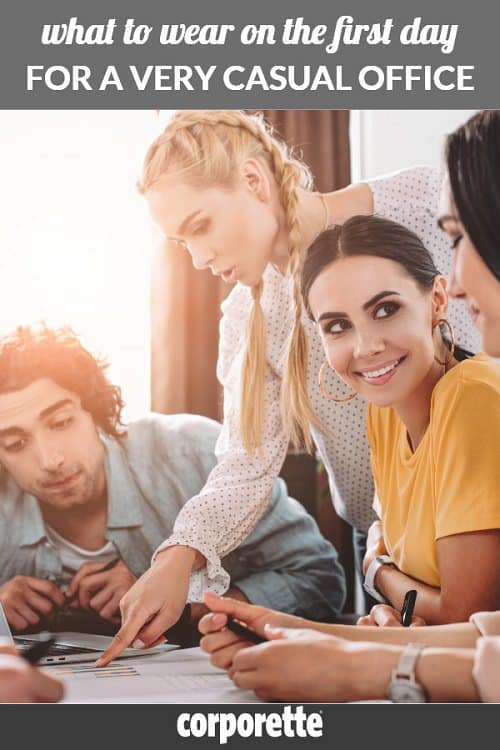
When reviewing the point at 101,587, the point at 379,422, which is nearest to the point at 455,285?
the point at 379,422

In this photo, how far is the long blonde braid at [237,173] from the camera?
144cm

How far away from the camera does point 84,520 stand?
5.22ft

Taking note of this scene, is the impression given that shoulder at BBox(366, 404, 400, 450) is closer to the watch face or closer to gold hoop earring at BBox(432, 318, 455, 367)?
gold hoop earring at BBox(432, 318, 455, 367)

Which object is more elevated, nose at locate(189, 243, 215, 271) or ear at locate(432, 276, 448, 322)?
→ nose at locate(189, 243, 215, 271)

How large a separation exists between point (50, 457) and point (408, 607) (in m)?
0.66

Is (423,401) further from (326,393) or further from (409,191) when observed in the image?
(409,191)

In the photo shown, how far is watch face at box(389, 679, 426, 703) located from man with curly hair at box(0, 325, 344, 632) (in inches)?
18.6

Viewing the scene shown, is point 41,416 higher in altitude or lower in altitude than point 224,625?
higher

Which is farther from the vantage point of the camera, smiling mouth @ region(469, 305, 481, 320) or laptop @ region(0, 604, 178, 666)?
laptop @ region(0, 604, 178, 666)

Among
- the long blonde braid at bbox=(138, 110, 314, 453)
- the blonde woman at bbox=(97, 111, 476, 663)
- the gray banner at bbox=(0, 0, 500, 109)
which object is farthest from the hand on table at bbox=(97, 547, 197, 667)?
the gray banner at bbox=(0, 0, 500, 109)

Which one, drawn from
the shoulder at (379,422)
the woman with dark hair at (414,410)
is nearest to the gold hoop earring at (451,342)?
the woman with dark hair at (414,410)

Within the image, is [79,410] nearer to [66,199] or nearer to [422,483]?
[66,199]

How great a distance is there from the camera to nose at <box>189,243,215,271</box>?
57.8 inches

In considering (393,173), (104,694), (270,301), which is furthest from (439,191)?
(104,694)
